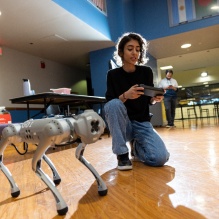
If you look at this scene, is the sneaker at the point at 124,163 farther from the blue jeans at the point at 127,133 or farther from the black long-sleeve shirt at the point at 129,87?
the black long-sleeve shirt at the point at 129,87

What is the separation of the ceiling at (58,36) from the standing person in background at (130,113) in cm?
216

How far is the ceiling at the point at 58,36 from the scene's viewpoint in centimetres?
336

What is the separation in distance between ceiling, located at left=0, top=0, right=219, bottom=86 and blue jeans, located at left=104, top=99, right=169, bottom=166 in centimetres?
241

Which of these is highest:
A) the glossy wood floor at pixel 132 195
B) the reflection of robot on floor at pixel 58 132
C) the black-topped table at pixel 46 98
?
the black-topped table at pixel 46 98

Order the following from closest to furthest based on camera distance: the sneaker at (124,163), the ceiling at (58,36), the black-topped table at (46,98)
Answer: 1. the sneaker at (124,163)
2. the black-topped table at (46,98)
3. the ceiling at (58,36)

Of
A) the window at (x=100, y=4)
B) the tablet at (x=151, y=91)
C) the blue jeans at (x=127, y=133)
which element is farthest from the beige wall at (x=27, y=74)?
the tablet at (x=151, y=91)

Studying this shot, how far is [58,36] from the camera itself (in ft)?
14.4

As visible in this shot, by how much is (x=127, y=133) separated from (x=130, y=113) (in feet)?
0.45

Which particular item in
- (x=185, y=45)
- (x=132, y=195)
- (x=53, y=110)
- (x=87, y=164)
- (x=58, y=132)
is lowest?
(x=132, y=195)

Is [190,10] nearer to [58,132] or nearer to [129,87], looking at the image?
[129,87]

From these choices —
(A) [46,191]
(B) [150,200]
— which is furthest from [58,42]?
(B) [150,200]

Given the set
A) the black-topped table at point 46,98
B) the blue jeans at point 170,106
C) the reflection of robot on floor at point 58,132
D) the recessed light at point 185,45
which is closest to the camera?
the reflection of robot on floor at point 58,132

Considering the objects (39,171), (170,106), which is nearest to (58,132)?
(39,171)

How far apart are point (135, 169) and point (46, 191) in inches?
21.4
